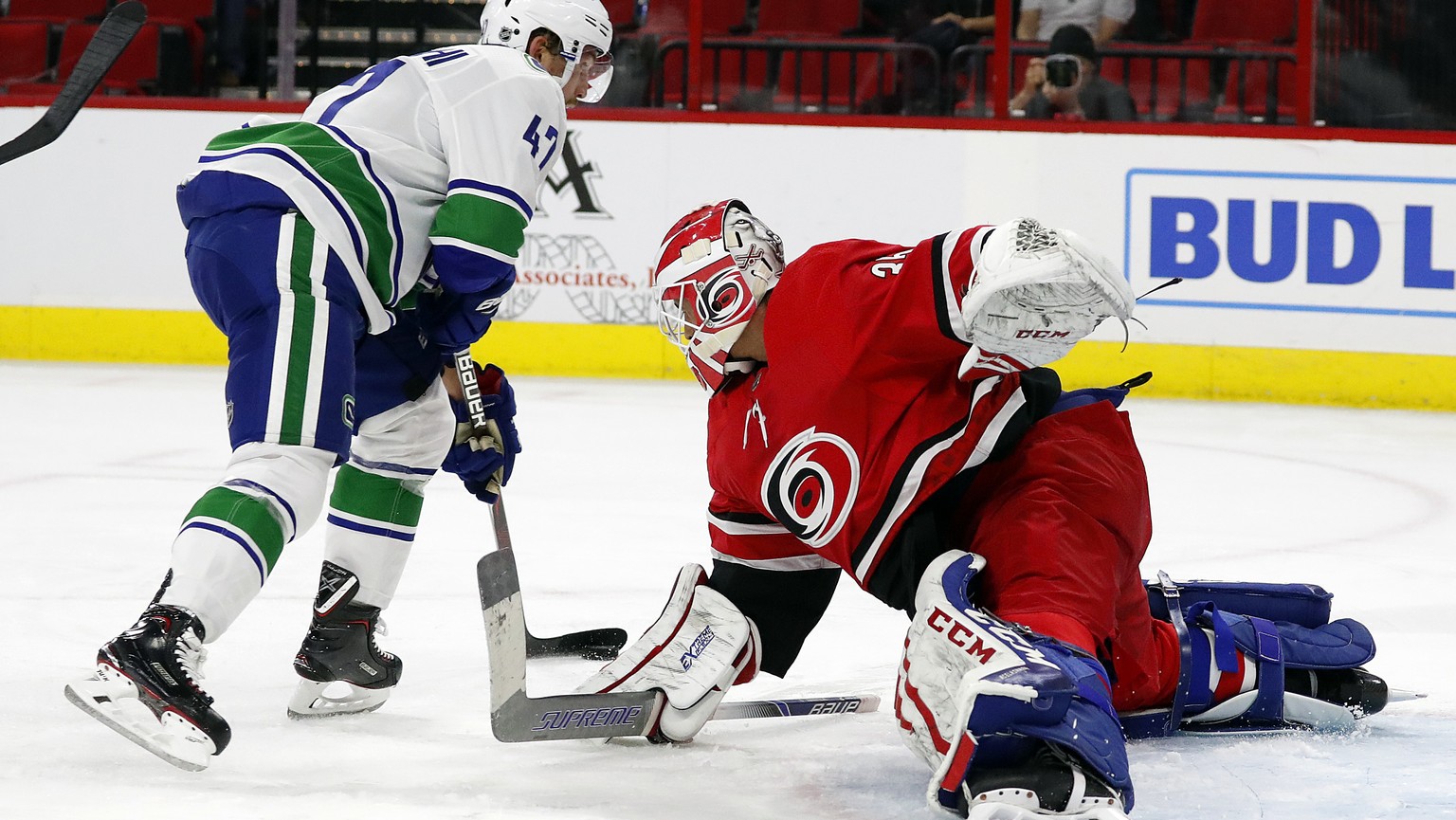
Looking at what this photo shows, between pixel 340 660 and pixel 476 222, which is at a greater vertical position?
pixel 476 222

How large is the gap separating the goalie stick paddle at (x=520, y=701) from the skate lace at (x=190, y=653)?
344mm

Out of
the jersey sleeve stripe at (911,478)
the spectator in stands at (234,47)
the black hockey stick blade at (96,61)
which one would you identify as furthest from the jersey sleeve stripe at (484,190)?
the spectator in stands at (234,47)

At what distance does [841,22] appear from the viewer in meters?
6.24

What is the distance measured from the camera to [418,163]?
2.06 metres

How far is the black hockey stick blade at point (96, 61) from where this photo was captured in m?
2.75

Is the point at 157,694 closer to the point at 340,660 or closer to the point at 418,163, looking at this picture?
the point at 340,660

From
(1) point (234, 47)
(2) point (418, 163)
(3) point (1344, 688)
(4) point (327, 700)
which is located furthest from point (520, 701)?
(1) point (234, 47)

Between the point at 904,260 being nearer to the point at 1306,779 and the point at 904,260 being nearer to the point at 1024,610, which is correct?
the point at 1024,610

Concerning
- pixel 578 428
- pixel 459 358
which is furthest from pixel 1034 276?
pixel 578 428

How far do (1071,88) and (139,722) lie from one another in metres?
4.82

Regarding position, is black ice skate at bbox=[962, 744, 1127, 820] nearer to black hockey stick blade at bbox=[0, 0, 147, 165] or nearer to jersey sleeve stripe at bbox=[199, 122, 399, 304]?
jersey sleeve stripe at bbox=[199, 122, 399, 304]

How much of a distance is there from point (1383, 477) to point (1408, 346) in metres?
1.50

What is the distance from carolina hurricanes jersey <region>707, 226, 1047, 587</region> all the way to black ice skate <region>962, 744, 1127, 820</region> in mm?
348

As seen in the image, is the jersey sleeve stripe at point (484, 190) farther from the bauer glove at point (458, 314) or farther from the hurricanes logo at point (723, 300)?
the hurricanes logo at point (723, 300)
